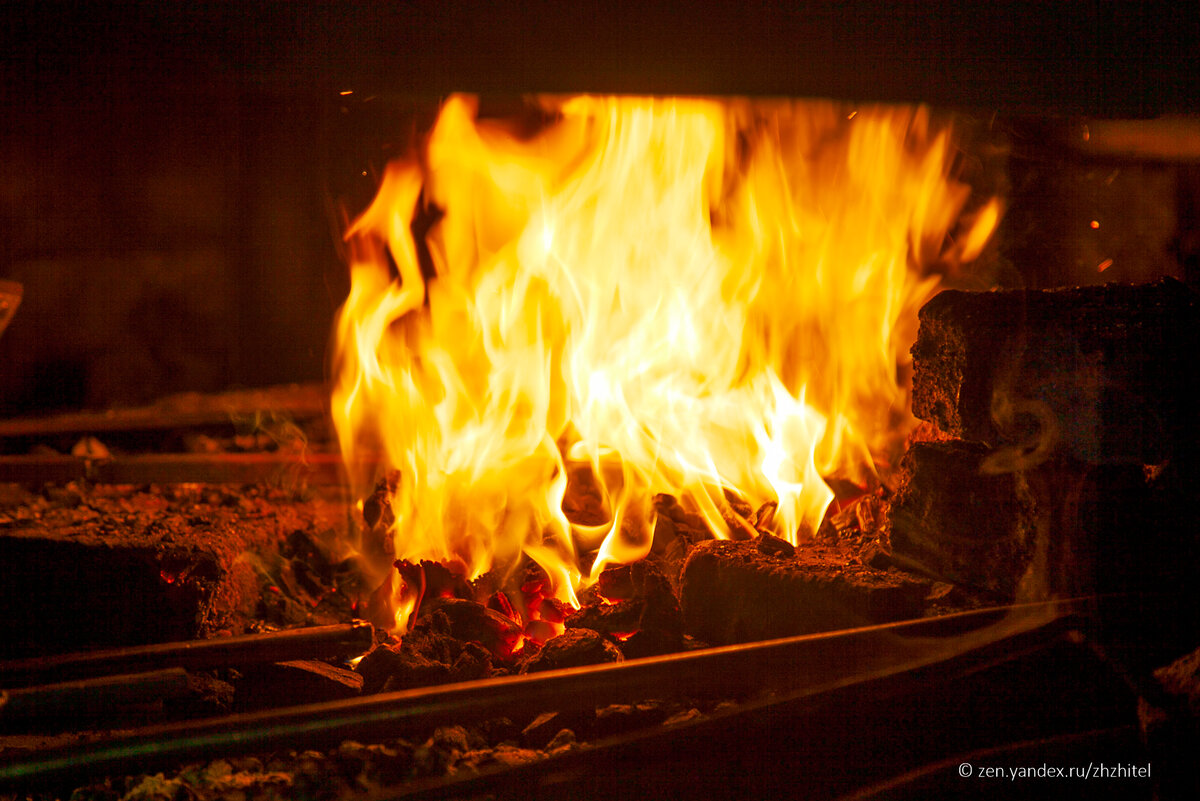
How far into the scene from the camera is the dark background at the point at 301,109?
2.53m

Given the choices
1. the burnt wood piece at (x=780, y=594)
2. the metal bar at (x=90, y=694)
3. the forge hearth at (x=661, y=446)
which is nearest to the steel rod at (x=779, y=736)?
the forge hearth at (x=661, y=446)

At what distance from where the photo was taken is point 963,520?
8.68 feet

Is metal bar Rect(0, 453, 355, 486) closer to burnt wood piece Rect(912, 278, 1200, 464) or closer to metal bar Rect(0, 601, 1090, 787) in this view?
metal bar Rect(0, 601, 1090, 787)

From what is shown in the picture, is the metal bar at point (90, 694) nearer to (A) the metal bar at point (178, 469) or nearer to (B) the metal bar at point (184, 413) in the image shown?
(A) the metal bar at point (178, 469)

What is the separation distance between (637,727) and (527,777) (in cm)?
56

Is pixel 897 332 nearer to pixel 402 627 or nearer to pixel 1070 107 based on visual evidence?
pixel 1070 107

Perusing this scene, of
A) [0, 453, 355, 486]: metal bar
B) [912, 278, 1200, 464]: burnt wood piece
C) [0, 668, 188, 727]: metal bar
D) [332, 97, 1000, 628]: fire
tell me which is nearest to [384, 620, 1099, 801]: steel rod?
[912, 278, 1200, 464]: burnt wood piece

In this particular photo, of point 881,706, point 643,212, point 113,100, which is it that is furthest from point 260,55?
point 113,100

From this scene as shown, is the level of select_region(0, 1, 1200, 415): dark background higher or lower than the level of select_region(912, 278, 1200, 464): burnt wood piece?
higher

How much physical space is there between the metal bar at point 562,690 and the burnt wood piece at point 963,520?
264 millimetres

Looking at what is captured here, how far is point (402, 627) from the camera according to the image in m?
3.11

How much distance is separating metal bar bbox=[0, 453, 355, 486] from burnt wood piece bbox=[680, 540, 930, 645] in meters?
2.13

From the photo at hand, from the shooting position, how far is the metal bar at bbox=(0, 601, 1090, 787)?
1650mm

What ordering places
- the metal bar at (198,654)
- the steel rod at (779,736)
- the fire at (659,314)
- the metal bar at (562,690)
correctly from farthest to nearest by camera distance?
the fire at (659,314)
the metal bar at (198,654)
the steel rod at (779,736)
the metal bar at (562,690)
